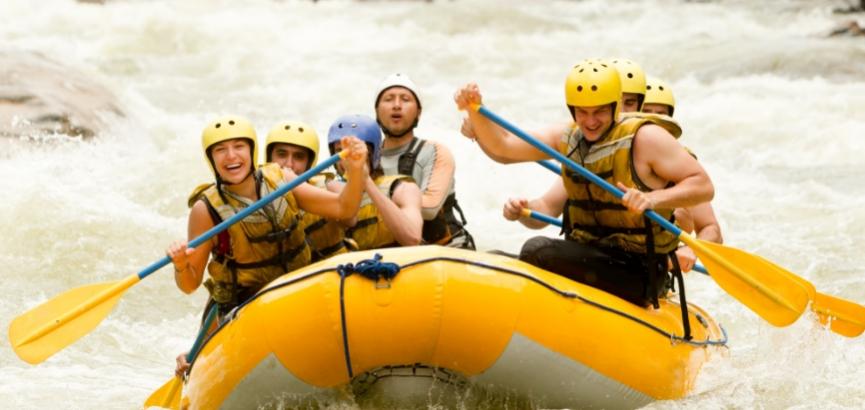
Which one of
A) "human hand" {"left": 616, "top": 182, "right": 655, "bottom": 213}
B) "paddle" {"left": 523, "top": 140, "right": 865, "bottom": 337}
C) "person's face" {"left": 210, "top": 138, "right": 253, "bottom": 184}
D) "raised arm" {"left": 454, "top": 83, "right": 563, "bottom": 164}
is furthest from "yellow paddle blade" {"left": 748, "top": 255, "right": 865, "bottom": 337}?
"person's face" {"left": 210, "top": 138, "right": 253, "bottom": 184}

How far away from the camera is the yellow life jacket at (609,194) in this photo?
4719 mm

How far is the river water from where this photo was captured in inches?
252

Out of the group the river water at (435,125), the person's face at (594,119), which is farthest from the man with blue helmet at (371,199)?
the river water at (435,125)

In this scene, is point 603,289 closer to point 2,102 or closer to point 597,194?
point 597,194

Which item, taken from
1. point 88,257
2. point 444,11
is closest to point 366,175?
point 88,257

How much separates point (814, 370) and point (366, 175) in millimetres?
2031

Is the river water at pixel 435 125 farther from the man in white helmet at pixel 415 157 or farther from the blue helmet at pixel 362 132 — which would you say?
the blue helmet at pixel 362 132

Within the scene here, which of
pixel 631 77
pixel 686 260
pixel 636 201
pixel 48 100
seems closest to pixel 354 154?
pixel 636 201

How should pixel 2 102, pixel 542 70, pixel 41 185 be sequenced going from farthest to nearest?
1. pixel 542 70
2. pixel 2 102
3. pixel 41 185

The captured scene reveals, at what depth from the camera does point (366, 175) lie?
477 centimetres

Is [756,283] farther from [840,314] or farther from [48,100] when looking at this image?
[48,100]

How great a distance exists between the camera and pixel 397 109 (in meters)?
5.47

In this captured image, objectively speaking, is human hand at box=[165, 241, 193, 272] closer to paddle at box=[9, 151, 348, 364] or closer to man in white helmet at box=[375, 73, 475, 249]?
paddle at box=[9, 151, 348, 364]

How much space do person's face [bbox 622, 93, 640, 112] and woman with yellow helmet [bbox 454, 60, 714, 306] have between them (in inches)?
22.9
